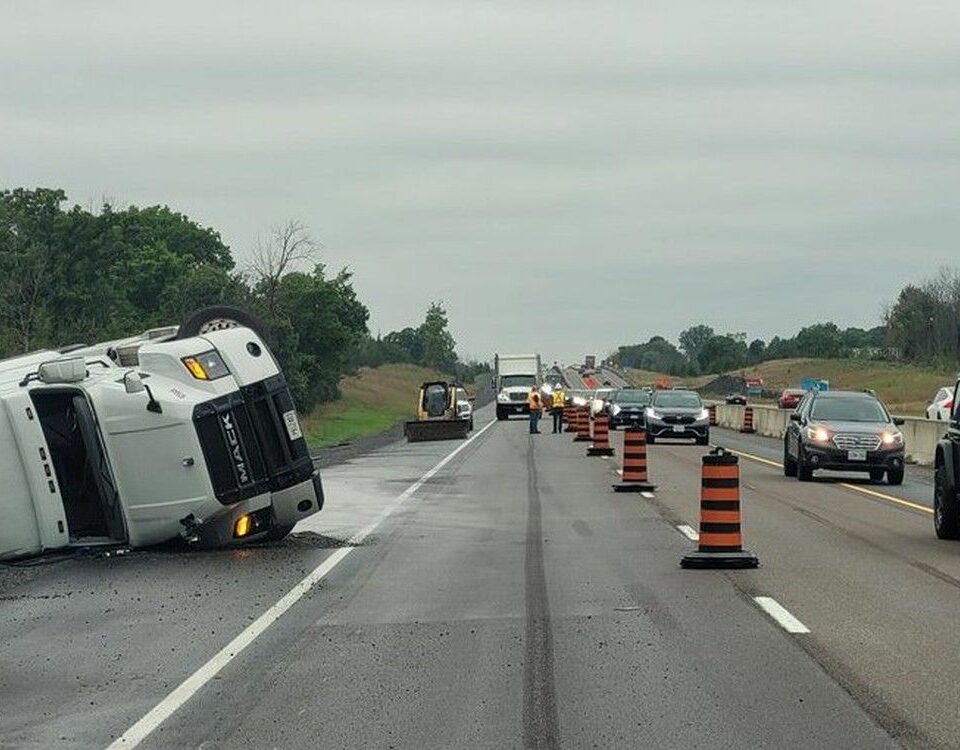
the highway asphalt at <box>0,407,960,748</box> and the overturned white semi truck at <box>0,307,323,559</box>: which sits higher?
the overturned white semi truck at <box>0,307,323,559</box>

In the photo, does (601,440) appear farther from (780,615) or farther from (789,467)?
(780,615)

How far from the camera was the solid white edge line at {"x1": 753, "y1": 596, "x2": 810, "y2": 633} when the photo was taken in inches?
484

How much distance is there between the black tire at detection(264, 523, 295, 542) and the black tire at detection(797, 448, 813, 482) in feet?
47.5

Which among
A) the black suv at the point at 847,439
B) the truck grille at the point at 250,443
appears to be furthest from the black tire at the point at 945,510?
the black suv at the point at 847,439

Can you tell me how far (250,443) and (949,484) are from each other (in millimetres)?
7564

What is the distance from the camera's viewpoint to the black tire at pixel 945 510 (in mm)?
19250

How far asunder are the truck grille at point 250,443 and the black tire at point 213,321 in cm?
135

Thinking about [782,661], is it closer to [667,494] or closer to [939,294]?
[667,494]

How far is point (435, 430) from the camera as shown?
59125mm

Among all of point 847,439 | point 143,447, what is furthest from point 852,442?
point 143,447

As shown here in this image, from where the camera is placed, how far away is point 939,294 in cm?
16138

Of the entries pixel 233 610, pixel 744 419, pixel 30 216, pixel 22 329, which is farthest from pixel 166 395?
pixel 30 216

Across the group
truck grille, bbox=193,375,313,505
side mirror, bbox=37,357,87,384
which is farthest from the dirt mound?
side mirror, bbox=37,357,87,384

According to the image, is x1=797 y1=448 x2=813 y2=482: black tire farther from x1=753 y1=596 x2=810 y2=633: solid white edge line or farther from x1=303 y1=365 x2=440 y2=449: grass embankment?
x1=303 y1=365 x2=440 y2=449: grass embankment
